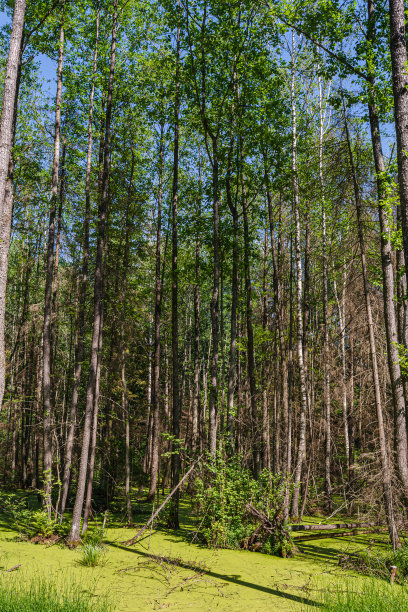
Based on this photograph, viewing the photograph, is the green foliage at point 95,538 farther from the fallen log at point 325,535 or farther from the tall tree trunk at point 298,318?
the tall tree trunk at point 298,318

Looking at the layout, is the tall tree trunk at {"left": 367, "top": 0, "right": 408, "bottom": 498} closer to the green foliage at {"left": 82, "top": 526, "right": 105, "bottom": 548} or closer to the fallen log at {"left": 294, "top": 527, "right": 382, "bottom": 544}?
the fallen log at {"left": 294, "top": 527, "right": 382, "bottom": 544}

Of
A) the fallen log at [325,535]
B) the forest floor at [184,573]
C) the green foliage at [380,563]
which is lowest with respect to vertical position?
the fallen log at [325,535]

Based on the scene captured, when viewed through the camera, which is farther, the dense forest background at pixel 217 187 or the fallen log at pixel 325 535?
the fallen log at pixel 325 535

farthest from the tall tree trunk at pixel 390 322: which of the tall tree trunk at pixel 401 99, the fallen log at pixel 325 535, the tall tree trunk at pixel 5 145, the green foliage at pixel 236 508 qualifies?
the tall tree trunk at pixel 5 145

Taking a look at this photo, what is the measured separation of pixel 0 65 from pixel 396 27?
1151 cm

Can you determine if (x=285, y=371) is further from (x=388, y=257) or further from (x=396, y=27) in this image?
(x=396, y=27)

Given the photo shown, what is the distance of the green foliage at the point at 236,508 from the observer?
30.6ft

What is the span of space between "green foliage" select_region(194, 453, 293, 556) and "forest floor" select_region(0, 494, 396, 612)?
399 mm

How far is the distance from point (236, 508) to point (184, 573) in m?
2.83

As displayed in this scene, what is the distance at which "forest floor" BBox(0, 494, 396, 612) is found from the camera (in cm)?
588

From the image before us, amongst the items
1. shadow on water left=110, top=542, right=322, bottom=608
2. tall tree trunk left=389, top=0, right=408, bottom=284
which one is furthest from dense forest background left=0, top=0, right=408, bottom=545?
shadow on water left=110, top=542, right=322, bottom=608

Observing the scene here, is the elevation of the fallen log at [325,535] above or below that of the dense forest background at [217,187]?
below

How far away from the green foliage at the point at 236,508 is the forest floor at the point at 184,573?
1.31ft

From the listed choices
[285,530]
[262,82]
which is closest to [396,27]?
[262,82]
